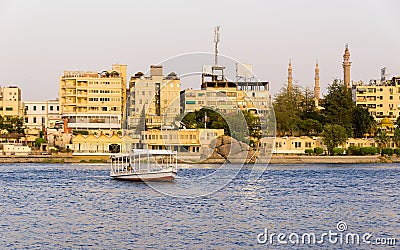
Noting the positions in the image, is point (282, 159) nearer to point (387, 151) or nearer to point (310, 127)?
point (310, 127)

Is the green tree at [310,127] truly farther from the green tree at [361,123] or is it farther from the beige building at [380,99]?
the beige building at [380,99]

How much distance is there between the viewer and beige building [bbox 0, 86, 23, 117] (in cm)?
12888

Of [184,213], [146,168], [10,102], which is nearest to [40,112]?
[10,102]

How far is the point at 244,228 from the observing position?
113 feet

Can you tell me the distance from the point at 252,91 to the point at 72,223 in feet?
→ 304

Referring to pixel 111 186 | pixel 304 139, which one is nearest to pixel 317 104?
pixel 304 139

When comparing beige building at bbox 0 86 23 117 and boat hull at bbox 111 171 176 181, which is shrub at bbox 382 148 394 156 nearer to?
boat hull at bbox 111 171 176 181

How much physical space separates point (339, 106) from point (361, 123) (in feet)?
18.1

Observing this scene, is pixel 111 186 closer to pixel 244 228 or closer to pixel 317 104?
pixel 244 228

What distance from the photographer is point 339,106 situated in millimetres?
119438

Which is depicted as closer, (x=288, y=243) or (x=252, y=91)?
(x=288, y=243)

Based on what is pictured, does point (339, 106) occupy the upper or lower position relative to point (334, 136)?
upper

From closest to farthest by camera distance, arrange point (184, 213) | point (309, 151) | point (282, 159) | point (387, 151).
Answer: point (184, 213) < point (282, 159) < point (309, 151) < point (387, 151)

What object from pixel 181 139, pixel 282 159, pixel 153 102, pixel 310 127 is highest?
pixel 153 102
